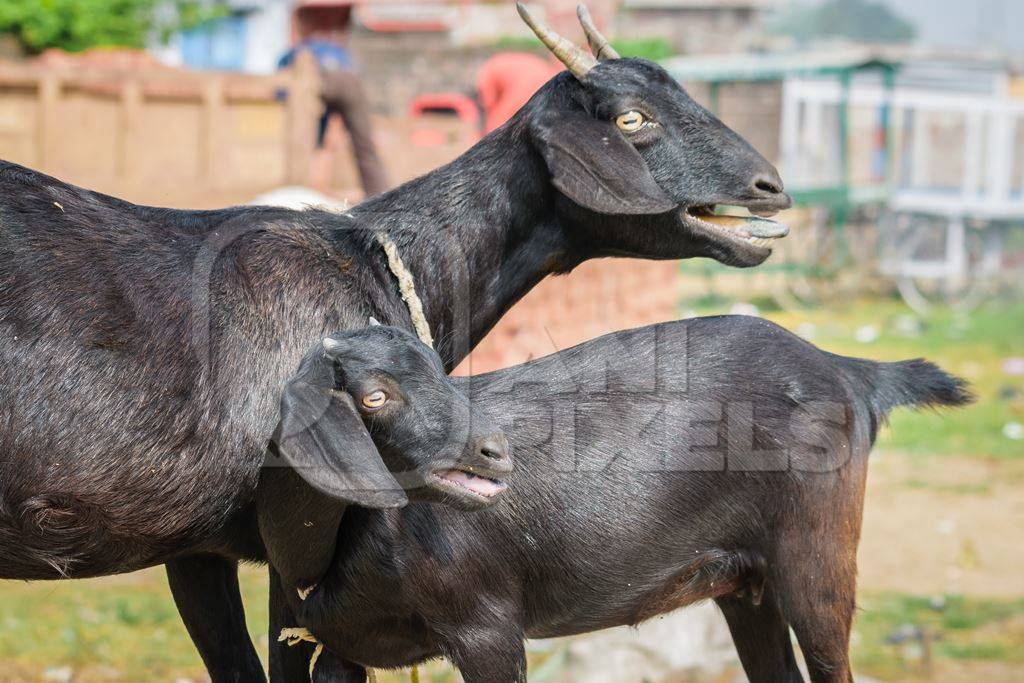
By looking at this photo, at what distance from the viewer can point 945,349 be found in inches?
550

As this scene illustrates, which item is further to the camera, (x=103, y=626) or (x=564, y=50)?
(x=103, y=626)

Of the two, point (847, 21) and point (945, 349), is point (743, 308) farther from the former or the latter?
A: point (847, 21)

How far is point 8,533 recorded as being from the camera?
3471 millimetres

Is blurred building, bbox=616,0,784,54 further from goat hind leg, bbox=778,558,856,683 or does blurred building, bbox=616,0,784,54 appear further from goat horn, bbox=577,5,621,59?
goat hind leg, bbox=778,558,856,683

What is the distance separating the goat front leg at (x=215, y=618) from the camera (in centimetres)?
411

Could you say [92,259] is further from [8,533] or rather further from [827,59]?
[827,59]

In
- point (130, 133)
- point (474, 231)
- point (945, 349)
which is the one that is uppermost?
point (474, 231)

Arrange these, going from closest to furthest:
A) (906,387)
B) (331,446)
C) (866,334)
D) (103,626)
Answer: (331,446)
(906,387)
(103,626)
(866,334)

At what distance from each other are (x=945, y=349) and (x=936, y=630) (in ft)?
25.9

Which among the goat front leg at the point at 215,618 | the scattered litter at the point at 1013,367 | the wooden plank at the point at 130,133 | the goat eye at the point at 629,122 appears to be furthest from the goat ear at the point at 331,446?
the scattered litter at the point at 1013,367

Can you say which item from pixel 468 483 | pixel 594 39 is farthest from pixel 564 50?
pixel 468 483

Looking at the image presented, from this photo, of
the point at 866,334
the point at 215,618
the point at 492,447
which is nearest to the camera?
the point at 492,447

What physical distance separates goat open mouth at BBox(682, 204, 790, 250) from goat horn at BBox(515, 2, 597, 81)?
52 centimetres

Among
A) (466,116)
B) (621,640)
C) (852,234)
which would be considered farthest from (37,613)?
(852,234)
